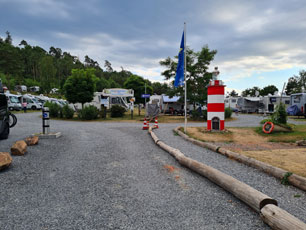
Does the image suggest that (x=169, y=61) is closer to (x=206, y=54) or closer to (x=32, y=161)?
(x=206, y=54)

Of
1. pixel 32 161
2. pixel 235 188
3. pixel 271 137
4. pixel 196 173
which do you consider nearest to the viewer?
pixel 235 188

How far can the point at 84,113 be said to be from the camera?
1980cm

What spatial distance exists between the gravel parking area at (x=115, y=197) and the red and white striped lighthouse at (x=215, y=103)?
17.6 ft

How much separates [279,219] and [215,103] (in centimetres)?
813

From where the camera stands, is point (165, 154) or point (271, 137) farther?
point (271, 137)

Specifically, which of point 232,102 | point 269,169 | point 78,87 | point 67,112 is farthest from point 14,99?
point 232,102

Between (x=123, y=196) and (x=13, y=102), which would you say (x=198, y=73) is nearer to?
(x=123, y=196)

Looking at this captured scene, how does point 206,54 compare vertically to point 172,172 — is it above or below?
above

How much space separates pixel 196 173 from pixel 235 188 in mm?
1347

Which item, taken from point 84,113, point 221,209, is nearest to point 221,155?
point 221,209

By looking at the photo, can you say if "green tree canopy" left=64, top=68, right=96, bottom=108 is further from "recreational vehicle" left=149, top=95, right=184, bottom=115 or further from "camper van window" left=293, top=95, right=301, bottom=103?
"camper van window" left=293, top=95, right=301, bottom=103

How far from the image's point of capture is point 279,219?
7.39 feet

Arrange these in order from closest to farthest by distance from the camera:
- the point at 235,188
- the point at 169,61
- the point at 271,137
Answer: the point at 235,188
the point at 271,137
the point at 169,61

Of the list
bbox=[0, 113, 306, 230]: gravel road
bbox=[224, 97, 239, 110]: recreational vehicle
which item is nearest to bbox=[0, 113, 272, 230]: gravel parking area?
bbox=[0, 113, 306, 230]: gravel road
